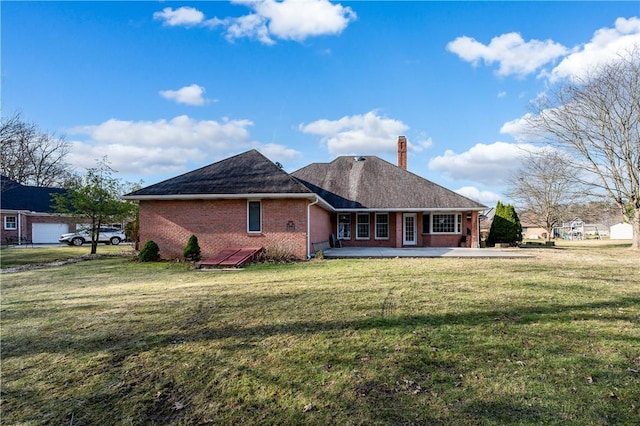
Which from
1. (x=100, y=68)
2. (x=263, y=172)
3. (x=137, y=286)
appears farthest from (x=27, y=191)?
(x=137, y=286)

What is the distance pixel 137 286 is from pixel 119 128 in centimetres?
2013

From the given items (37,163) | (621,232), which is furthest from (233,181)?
(621,232)

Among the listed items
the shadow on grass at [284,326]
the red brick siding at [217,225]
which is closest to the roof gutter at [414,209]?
the red brick siding at [217,225]

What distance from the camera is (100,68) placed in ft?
44.4

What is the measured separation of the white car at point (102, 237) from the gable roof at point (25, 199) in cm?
343

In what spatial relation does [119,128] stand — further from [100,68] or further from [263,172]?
[263,172]

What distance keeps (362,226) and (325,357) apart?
19040 mm

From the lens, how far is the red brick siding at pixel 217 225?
15.4 meters

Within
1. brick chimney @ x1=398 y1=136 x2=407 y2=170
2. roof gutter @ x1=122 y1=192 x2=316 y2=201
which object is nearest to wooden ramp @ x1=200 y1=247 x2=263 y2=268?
roof gutter @ x1=122 y1=192 x2=316 y2=201

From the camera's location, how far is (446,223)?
2244cm

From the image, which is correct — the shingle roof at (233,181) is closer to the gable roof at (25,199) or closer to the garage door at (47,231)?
the gable roof at (25,199)

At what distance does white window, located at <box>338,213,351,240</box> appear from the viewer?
75.4 feet

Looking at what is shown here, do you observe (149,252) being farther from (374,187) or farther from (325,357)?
(374,187)

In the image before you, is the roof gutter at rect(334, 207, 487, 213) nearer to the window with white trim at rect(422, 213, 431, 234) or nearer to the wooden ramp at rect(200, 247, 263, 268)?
the window with white trim at rect(422, 213, 431, 234)
